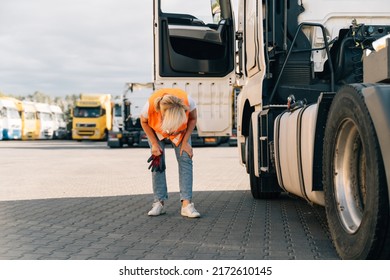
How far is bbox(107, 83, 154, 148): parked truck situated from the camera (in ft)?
110

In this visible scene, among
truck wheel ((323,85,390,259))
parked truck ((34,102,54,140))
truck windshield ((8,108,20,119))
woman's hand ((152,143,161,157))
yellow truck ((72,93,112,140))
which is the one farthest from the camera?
parked truck ((34,102,54,140))

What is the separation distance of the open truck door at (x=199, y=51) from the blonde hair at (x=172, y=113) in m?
1.76

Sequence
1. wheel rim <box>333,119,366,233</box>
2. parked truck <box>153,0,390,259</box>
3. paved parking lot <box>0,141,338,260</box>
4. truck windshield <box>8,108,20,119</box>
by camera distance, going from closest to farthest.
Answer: parked truck <box>153,0,390,259</box> < wheel rim <box>333,119,366,233</box> < paved parking lot <box>0,141,338,260</box> < truck windshield <box>8,108,20,119</box>

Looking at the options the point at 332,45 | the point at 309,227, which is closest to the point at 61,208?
the point at 309,227

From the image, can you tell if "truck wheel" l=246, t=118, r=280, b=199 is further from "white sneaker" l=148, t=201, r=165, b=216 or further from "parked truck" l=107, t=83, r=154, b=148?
"parked truck" l=107, t=83, r=154, b=148

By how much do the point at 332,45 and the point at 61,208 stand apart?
3715 millimetres

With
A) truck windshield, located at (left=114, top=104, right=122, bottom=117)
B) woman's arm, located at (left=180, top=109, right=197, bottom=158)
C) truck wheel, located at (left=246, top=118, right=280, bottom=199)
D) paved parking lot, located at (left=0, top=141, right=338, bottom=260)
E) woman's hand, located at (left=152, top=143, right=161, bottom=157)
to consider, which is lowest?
paved parking lot, located at (left=0, top=141, right=338, bottom=260)

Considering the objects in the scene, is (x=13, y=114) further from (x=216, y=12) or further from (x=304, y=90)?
(x=304, y=90)

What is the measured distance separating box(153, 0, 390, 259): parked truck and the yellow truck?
36346mm

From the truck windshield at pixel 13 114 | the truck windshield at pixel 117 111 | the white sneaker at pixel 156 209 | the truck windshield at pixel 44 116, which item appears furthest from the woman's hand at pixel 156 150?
the truck windshield at pixel 44 116

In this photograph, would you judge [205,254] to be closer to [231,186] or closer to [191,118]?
[191,118]

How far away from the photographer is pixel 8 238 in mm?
5770

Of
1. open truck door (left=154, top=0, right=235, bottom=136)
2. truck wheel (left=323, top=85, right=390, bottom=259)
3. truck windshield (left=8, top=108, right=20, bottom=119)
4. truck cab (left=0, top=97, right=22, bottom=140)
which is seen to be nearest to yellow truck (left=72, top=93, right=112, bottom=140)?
truck cab (left=0, top=97, right=22, bottom=140)

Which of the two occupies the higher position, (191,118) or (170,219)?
(191,118)
